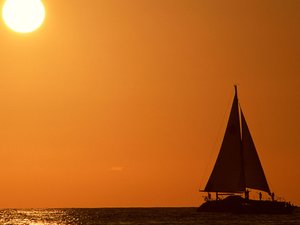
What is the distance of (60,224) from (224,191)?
24.4 m

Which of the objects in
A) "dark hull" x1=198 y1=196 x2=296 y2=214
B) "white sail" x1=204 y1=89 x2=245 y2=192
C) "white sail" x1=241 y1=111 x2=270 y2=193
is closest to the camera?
"dark hull" x1=198 y1=196 x2=296 y2=214

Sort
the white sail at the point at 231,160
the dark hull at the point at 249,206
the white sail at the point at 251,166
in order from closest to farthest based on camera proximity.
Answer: the dark hull at the point at 249,206 → the white sail at the point at 251,166 → the white sail at the point at 231,160

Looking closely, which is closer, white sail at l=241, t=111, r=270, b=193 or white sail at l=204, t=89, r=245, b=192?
white sail at l=241, t=111, r=270, b=193

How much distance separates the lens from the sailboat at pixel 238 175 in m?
98.4

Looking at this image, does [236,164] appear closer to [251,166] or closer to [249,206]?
[251,166]

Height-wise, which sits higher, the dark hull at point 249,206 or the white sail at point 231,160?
the white sail at point 231,160

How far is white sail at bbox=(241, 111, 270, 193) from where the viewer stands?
323ft

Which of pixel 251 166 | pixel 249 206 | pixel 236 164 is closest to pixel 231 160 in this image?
pixel 236 164

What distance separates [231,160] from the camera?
330 ft

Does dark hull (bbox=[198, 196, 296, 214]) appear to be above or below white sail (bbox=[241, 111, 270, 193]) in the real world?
below

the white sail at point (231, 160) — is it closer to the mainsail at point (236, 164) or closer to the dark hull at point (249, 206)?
the mainsail at point (236, 164)

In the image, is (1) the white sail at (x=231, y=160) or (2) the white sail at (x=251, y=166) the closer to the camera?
(2) the white sail at (x=251, y=166)

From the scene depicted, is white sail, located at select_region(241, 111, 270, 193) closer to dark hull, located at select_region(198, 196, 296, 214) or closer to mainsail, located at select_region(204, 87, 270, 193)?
mainsail, located at select_region(204, 87, 270, 193)

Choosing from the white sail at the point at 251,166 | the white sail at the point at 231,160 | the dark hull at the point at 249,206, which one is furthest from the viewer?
the white sail at the point at 231,160
